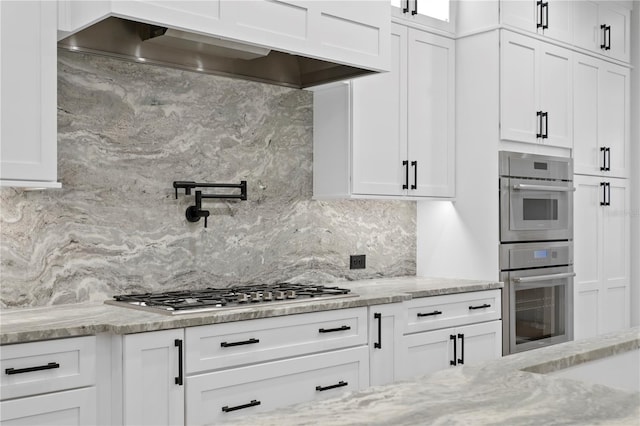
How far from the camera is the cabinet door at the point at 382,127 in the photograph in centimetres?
381

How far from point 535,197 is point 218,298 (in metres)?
2.29

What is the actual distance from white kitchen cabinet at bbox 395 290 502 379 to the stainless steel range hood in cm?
132

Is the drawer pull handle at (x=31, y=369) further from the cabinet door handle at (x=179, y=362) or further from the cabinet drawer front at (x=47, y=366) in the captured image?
the cabinet door handle at (x=179, y=362)

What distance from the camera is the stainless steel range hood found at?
120 inches

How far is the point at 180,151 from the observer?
135 inches

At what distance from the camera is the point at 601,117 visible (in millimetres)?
4934

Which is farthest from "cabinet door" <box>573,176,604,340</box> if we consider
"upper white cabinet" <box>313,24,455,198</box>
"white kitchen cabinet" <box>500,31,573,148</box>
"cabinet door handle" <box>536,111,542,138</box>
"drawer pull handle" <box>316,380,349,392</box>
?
"drawer pull handle" <box>316,380,349,392</box>

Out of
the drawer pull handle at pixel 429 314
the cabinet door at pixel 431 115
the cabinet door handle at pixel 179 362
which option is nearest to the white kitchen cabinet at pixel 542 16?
the cabinet door at pixel 431 115

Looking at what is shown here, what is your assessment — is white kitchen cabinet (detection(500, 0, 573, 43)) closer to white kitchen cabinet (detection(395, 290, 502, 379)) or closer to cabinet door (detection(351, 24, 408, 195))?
cabinet door (detection(351, 24, 408, 195))

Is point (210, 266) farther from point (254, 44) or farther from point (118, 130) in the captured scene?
point (254, 44)

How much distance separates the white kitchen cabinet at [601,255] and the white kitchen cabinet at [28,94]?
349 cm

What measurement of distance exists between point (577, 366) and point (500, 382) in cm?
37

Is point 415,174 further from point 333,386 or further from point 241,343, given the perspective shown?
point 241,343

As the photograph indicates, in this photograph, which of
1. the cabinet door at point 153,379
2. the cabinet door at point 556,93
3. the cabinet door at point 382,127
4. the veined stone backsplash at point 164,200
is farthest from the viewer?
the cabinet door at point 556,93
